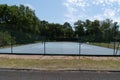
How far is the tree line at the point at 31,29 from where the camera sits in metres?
36.0

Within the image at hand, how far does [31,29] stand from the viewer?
66.4 m

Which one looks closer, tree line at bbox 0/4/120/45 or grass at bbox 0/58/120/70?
grass at bbox 0/58/120/70

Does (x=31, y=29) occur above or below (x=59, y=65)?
above

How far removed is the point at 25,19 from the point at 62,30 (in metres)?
52.9

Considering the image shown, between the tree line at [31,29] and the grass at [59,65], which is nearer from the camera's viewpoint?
the grass at [59,65]

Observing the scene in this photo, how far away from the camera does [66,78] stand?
11.7 meters

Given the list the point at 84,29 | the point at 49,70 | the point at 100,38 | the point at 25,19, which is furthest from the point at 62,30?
the point at 49,70

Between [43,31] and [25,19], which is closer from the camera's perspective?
[25,19]

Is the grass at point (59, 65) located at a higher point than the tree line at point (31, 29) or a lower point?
lower

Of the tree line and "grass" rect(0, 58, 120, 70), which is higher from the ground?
the tree line

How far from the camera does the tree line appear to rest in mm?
35969

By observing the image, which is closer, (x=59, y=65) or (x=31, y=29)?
(x=59, y=65)

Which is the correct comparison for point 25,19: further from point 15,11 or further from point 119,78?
point 119,78

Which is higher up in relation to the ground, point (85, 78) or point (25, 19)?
point (25, 19)
